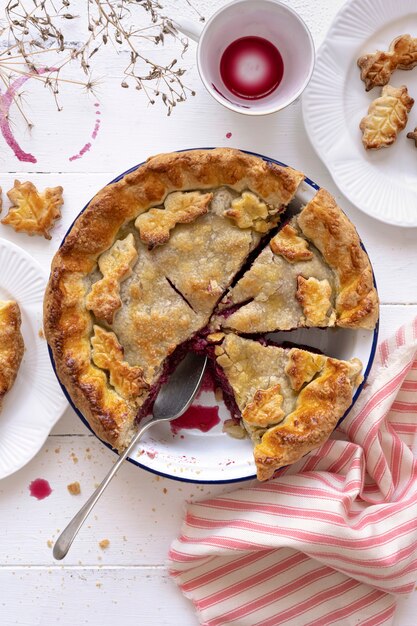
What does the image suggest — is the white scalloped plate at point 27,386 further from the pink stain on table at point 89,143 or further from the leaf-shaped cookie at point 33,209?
the pink stain on table at point 89,143

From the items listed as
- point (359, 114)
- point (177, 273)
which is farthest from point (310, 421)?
point (359, 114)

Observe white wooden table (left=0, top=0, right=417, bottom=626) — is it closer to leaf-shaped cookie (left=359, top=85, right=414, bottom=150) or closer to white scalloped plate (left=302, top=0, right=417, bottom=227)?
white scalloped plate (left=302, top=0, right=417, bottom=227)

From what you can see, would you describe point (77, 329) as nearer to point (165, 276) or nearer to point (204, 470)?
point (165, 276)

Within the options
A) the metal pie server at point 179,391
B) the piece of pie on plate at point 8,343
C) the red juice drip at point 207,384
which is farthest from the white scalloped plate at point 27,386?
the red juice drip at point 207,384

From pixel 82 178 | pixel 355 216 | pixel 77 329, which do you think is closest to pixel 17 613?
pixel 77 329

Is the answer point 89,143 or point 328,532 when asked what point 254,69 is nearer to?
point 89,143

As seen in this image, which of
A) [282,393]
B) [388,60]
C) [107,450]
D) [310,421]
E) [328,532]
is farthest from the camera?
[107,450]
